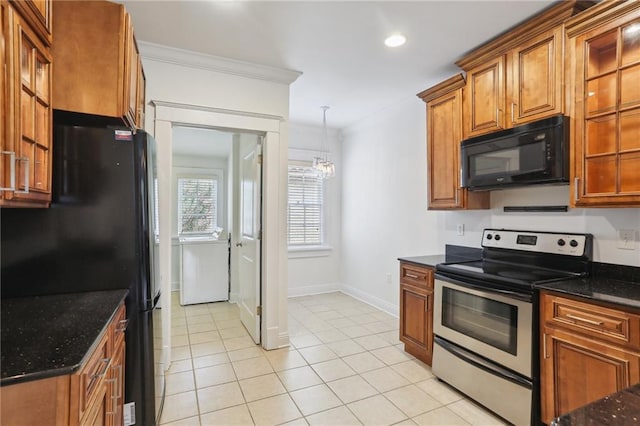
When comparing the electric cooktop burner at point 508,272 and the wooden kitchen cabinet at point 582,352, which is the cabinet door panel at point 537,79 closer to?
the electric cooktop burner at point 508,272

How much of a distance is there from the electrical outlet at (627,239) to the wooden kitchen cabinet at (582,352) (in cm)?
66

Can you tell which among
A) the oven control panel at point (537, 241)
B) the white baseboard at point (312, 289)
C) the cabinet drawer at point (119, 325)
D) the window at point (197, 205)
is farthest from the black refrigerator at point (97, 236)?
the window at point (197, 205)

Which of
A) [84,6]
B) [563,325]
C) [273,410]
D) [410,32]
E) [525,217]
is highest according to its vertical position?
[410,32]

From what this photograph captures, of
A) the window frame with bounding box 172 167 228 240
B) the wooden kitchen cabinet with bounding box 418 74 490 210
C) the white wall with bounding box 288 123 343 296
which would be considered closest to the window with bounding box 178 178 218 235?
the window frame with bounding box 172 167 228 240

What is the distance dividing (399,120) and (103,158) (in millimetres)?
3278

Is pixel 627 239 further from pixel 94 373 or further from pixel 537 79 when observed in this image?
pixel 94 373

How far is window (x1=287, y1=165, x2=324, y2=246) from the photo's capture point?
16.8 feet

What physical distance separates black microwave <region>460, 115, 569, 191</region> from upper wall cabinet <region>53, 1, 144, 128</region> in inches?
96.0

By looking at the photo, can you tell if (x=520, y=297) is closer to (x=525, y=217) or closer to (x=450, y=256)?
(x=525, y=217)

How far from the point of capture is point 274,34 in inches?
96.1

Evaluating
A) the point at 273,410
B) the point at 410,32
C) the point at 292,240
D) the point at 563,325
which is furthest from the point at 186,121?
the point at 563,325

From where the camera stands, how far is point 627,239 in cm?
201

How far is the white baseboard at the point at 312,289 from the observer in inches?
198

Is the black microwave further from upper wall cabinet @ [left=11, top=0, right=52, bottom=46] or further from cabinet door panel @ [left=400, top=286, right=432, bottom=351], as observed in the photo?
upper wall cabinet @ [left=11, top=0, right=52, bottom=46]
